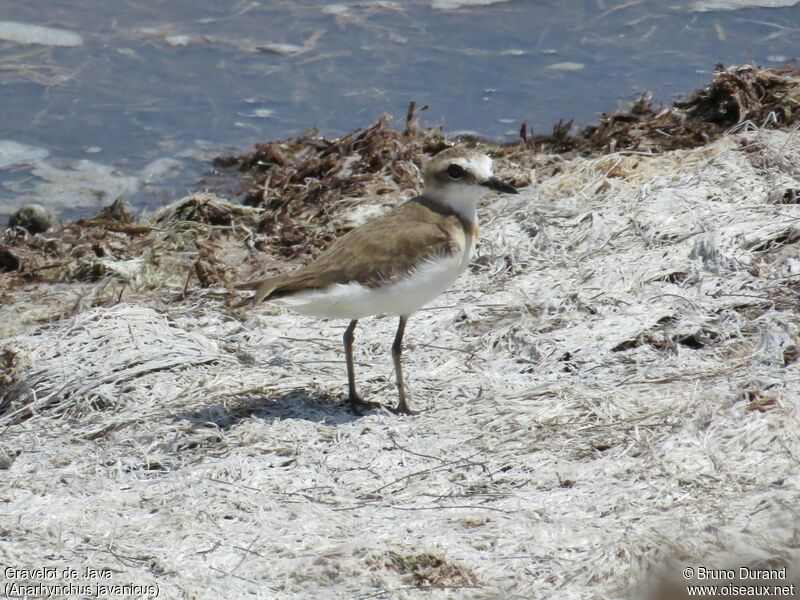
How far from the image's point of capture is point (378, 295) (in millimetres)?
6102

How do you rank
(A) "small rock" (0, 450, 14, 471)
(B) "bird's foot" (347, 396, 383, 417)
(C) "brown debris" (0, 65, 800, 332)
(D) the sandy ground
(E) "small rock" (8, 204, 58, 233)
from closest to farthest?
(D) the sandy ground, (A) "small rock" (0, 450, 14, 471), (B) "bird's foot" (347, 396, 383, 417), (C) "brown debris" (0, 65, 800, 332), (E) "small rock" (8, 204, 58, 233)

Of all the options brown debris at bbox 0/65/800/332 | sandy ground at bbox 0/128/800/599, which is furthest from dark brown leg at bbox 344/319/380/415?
brown debris at bbox 0/65/800/332

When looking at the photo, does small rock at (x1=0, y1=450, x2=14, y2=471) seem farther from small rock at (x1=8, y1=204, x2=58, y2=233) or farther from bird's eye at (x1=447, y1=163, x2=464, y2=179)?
small rock at (x1=8, y1=204, x2=58, y2=233)

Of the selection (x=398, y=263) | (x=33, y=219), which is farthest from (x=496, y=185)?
(x=33, y=219)

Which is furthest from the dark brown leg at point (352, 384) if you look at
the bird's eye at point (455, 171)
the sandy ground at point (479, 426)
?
the bird's eye at point (455, 171)

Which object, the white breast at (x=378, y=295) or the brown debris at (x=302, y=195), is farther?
the brown debris at (x=302, y=195)

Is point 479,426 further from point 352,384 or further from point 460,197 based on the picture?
point 460,197

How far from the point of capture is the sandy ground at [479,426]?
476 centimetres

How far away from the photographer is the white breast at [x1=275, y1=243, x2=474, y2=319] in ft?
20.0

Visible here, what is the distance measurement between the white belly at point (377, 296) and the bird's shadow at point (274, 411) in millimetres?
530

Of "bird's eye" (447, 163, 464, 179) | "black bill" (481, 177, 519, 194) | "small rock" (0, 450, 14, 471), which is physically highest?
"bird's eye" (447, 163, 464, 179)

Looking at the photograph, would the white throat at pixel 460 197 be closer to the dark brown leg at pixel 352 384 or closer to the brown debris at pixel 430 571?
the dark brown leg at pixel 352 384

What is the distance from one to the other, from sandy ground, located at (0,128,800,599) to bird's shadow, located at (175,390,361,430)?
0.02 metres

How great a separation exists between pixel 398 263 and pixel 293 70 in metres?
6.70
